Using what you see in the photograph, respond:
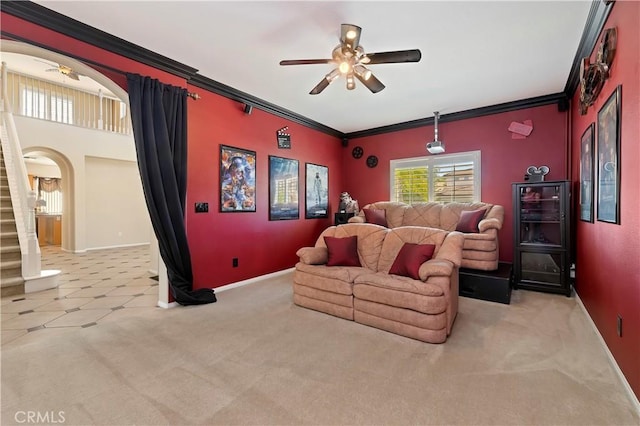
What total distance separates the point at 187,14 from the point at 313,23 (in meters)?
1.12

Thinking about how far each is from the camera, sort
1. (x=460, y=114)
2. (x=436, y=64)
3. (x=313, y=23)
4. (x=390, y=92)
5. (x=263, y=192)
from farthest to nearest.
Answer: (x=460, y=114) < (x=263, y=192) < (x=390, y=92) < (x=436, y=64) < (x=313, y=23)

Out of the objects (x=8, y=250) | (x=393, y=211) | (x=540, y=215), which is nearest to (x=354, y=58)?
(x=393, y=211)

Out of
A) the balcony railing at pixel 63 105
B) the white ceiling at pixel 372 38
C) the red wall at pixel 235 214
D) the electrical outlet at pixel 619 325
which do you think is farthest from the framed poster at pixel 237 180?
the electrical outlet at pixel 619 325

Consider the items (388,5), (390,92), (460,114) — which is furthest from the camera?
(460,114)

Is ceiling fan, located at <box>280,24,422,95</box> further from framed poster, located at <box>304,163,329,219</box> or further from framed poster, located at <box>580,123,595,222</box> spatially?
framed poster, located at <box>304,163,329,219</box>

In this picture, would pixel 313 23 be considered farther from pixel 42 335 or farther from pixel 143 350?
pixel 42 335

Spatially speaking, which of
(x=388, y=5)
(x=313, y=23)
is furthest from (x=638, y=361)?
(x=313, y=23)

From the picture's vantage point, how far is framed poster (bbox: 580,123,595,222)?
9.50 ft

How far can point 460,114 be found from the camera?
16.8 feet

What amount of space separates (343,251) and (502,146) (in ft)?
11.5

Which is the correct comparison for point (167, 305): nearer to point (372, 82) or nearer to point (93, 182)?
point (372, 82)

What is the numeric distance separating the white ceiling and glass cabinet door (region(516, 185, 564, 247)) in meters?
1.51

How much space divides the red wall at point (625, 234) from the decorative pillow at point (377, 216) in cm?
309

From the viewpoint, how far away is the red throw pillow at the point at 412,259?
9.45ft
